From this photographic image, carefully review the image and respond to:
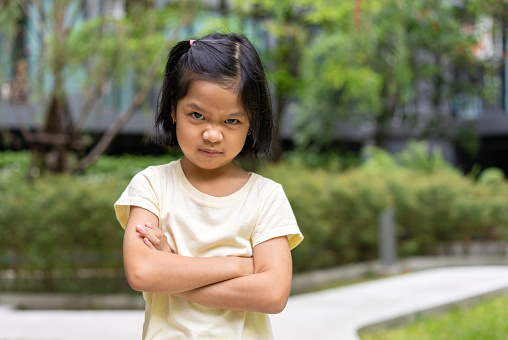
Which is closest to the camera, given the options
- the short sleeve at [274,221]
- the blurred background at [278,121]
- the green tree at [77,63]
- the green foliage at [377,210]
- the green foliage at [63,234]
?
the short sleeve at [274,221]

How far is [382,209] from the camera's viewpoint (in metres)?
9.34

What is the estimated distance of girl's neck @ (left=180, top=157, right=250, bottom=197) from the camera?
1636 mm

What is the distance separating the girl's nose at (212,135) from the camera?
1.53 meters

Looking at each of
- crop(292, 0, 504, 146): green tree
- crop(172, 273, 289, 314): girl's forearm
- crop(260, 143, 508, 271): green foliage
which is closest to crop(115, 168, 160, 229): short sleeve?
crop(172, 273, 289, 314): girl's forearm

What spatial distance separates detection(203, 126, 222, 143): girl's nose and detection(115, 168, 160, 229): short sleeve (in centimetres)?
20

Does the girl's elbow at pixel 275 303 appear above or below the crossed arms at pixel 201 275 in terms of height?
below

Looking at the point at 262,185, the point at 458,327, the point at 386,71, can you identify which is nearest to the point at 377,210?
the point at 458,327

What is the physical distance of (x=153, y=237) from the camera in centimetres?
155

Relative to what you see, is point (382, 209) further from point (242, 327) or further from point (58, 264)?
point (242, 327)

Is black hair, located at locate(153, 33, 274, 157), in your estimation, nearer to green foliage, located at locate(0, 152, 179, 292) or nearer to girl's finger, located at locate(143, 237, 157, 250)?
girl's finger, located at locate(143, 237, 157, 250)

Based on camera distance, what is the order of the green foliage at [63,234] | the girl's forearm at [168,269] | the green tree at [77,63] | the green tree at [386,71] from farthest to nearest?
the green tree at [386,71]
the green tree at [77,63]
the green foliage at [63,234]
the girl's forearm at [168,269]

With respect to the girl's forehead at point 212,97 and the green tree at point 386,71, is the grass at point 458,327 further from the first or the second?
the girl's forehead at point 212,97

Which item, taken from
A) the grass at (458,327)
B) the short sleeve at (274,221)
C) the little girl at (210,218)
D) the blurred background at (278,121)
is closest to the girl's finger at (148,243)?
the little girl at (210,218)

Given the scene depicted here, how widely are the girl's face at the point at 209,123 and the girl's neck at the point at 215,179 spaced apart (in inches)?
2.5
